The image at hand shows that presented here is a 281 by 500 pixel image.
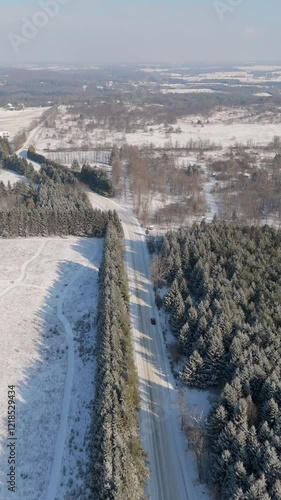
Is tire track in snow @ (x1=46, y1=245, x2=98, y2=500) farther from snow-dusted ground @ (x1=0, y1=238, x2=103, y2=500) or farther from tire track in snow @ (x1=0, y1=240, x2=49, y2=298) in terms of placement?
tire track in snow @ (x1=0, y1=240, x2=49, y2=298)

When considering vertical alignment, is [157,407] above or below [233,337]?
below

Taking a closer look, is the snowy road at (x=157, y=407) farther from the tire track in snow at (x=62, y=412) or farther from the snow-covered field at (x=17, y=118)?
the snow-covered field at (x=17, y=118)

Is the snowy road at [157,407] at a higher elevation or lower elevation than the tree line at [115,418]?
lower

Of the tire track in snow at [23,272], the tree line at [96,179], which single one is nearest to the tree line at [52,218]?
the tire track in snow at [23,272]

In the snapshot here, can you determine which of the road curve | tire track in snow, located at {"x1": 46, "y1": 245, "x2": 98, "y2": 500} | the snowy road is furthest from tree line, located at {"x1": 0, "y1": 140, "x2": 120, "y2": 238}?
tire track in snow, located at {"x1": 46, "y1": 245, "x2": 98, "y2": 500}

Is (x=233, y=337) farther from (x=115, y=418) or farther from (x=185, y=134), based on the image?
(x=185, y=134)

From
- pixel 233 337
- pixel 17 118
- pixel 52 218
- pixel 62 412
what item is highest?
pixel 17 118

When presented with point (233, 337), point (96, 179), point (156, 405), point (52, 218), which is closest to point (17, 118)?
point (96, 179)
